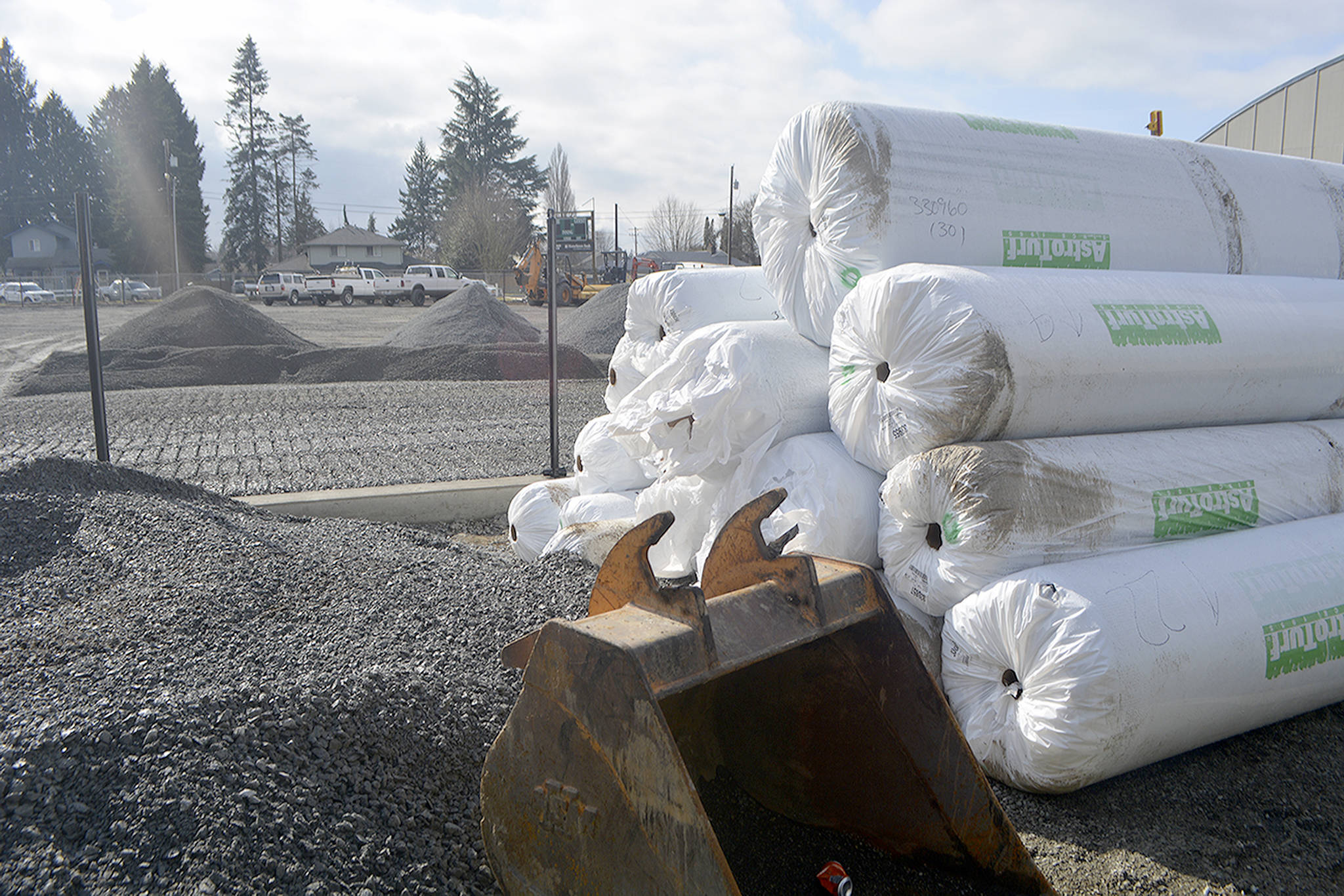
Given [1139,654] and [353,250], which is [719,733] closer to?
[1139,654]

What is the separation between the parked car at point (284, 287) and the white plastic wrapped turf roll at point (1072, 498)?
37927mm

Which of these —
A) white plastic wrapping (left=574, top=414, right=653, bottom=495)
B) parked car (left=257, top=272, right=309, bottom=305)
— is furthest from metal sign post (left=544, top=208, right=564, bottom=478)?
parked car (left=257, top=272, right=309, bottom=305)

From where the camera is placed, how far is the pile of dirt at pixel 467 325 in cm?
1723

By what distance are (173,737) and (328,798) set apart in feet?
1.34

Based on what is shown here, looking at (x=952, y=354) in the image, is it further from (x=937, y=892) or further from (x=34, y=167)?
(x=34, y=167)

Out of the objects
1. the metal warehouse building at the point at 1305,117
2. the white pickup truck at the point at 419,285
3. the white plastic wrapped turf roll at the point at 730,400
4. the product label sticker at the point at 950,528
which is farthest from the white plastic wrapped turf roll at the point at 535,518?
the white pickup truck at the point at 419,285

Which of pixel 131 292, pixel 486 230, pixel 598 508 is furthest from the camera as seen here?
pixel 486 230

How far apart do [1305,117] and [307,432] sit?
59.6 ft

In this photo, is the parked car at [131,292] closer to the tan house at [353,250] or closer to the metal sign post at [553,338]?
the tan house at [353,250]

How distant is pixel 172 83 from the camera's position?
2323 inches

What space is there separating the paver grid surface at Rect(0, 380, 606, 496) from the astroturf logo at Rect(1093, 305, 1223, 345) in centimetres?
484

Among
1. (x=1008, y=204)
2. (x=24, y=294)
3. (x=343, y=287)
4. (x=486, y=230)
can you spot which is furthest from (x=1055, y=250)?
(x=24, y=294)

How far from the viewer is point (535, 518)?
5.00 meters

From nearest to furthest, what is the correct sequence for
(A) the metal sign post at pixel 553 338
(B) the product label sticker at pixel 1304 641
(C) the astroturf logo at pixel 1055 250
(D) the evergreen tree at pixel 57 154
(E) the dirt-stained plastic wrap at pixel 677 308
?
(B) the product label sticker at pixel 1304 641 → (C) the astroturf logo at pixel 1055 250 → (E) the dirt-stained plastic wrap at pixel 677 308 → (A) the metal sign post at pixel 553 338 → (D) the evergreen tree at pixel 57 154
